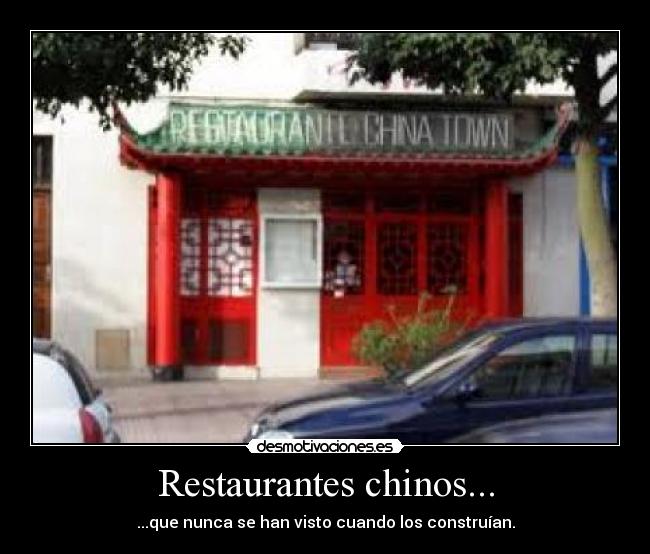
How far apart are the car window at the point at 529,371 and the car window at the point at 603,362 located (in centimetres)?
13

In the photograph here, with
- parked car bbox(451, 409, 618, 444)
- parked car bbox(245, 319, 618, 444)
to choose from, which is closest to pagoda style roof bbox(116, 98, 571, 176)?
parked car bbox(245, 319, 618, 444)

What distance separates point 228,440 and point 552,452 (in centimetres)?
421

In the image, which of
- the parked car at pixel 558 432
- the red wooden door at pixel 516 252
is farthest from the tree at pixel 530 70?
the red wooden door at pixel 516 252

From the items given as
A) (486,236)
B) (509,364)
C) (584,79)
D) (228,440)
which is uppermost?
(584,79)

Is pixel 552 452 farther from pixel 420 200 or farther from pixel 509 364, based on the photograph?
pixel 420 200

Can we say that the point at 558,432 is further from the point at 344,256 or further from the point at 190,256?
the point at 190,256

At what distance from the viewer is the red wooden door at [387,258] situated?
15.7 m

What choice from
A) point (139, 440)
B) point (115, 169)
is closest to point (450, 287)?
point (115, 169)

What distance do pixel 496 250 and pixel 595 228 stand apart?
5.34 m

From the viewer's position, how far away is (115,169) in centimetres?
1547

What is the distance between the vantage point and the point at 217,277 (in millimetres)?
15711

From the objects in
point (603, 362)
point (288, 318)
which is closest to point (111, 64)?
point (603, 362)

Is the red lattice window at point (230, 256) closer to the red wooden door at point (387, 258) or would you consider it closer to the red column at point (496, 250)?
the red wooden door at point (387, 258)

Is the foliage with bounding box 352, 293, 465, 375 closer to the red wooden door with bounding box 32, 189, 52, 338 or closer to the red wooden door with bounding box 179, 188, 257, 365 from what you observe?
the red wooden door with bounding box 179, 188, 257, 365
